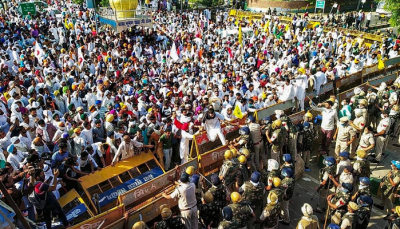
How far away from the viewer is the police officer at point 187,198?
Result: 205 inches

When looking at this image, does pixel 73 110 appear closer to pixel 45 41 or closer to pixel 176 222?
pixel 176 222

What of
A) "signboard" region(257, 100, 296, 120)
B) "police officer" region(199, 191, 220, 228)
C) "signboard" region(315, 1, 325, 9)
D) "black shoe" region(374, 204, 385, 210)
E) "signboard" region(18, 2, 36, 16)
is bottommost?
"black shoe" region(374, 204, 385, 210)

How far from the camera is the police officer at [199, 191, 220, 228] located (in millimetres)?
5273

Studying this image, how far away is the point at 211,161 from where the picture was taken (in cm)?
726

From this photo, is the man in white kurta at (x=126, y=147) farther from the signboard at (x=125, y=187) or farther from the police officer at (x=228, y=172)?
the police officer at (x=228, y=172)

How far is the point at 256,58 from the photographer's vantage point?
1603cm

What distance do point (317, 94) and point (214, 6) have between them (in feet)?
99.7

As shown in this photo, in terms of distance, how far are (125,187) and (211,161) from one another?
2.04 m

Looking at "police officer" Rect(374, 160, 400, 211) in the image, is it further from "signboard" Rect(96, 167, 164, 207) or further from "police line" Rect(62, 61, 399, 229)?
"signboard" Rect(96, 167, 164, 207)

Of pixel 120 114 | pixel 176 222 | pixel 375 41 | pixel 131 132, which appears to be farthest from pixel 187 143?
pixel 375 41

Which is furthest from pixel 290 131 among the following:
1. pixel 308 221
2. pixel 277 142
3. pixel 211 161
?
pixel 308 221

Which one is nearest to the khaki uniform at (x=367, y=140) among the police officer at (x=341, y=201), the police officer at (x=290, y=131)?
the police officer at (x=290, y=131)

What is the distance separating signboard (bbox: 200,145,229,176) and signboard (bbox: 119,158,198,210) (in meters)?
0.42

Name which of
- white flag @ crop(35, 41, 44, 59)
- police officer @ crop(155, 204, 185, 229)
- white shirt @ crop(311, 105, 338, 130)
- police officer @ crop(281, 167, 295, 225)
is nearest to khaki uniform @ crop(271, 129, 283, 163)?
police officer @ crop(281, 167, 295, 225)
